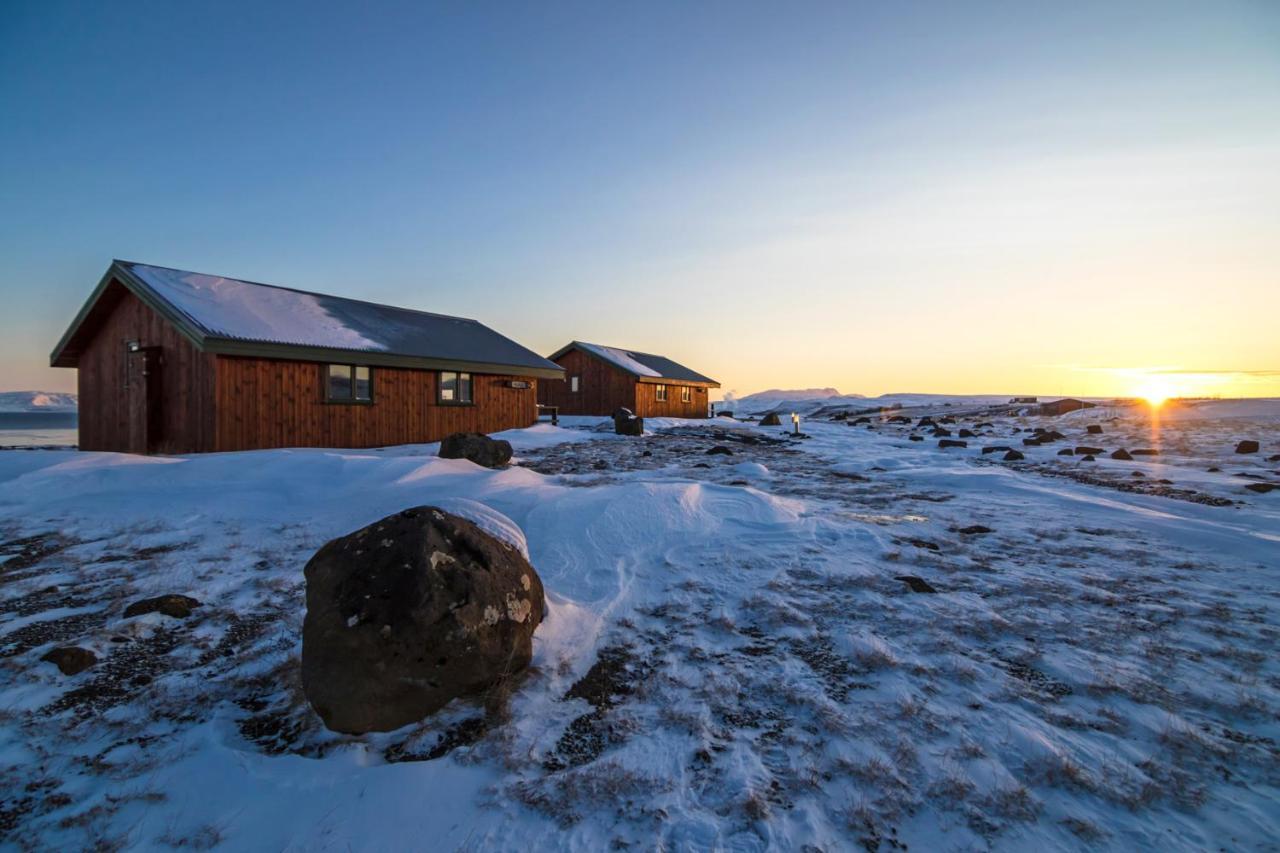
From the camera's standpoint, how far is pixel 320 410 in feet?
46.1

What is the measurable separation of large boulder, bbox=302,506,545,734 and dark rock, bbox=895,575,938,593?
364 cm

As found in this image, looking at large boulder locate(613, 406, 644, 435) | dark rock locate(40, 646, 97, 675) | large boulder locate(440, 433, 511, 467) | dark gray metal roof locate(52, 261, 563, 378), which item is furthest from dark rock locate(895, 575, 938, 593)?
large boulder locate(613, 406, 644, 435)

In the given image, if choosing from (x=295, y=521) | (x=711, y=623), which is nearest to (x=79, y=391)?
(x=295, y=521)

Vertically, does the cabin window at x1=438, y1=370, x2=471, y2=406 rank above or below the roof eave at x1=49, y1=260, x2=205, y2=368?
below

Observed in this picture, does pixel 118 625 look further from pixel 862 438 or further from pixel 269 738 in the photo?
pixel 862 438

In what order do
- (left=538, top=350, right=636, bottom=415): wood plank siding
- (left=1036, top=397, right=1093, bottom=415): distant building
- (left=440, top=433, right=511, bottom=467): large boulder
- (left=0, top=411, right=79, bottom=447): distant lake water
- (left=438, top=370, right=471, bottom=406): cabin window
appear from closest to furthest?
1. (left=440, top=433, right=511, bottom=467): large boulder
2. (left=438, top=370, right=471, bottom=406): cabin window
3. (left=0, top=411, right=79, bottom=447): distant lake water
4. (left=538, top=350, right=636, bottom=415): wood plank siding
5. (left=1036, top=397, right=1093, bottom=415): distant building

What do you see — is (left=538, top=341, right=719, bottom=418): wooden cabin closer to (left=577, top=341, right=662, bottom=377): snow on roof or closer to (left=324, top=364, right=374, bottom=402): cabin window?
(left=577, top=341, right=662, bottom=377): snow on roof

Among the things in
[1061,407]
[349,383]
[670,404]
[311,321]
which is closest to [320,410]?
[349,383]

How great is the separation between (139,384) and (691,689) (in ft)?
53.7

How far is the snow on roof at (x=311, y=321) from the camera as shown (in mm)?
12836

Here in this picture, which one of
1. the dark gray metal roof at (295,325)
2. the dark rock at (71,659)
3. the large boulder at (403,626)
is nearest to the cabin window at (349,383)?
the dark gray metal roof at (295,325)

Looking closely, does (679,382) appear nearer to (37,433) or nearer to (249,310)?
(249,310)

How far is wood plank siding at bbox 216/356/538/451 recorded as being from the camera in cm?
1255

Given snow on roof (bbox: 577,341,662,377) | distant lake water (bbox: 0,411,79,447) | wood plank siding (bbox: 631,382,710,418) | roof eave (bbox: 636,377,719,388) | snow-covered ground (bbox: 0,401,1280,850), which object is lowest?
distant lake water (bbox: 0,411,79,447)
